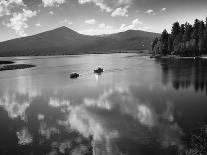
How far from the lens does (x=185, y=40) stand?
564 ft

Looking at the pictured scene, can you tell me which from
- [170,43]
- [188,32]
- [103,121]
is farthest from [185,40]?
[103,121]

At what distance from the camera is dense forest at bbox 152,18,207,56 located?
16277cm

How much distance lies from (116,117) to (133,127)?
577 cm

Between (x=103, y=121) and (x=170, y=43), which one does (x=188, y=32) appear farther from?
(x=103, y=121)

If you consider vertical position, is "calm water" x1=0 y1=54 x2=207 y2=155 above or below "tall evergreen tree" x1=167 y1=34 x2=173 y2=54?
below

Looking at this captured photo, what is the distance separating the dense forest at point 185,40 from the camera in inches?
6408

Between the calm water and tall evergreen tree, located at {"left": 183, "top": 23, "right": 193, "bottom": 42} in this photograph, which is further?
tall evergreen tree, located at {"left": 183, "top": 23, "right": 193, "bottom": 42}

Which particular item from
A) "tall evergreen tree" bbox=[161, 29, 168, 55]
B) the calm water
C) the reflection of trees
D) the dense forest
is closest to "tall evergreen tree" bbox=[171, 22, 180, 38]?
the dense forest

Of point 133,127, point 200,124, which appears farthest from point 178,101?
point 133,127

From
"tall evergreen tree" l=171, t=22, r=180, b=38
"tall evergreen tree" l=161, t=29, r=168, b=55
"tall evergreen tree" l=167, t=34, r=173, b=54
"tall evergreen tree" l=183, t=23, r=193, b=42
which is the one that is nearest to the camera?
"tall evergreen tree" l=183, t=23, r=193, b=42

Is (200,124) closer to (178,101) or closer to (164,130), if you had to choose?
(164,130)

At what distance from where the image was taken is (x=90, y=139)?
103 feet

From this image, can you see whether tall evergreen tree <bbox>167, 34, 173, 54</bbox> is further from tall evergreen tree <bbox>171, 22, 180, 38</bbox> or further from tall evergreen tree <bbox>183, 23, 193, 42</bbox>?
tall evergreen tree <bbox>183, 23, 193, 42</bbox>

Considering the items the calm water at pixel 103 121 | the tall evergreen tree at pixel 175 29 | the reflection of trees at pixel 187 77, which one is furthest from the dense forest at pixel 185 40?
the calm water at pixel 103 121
